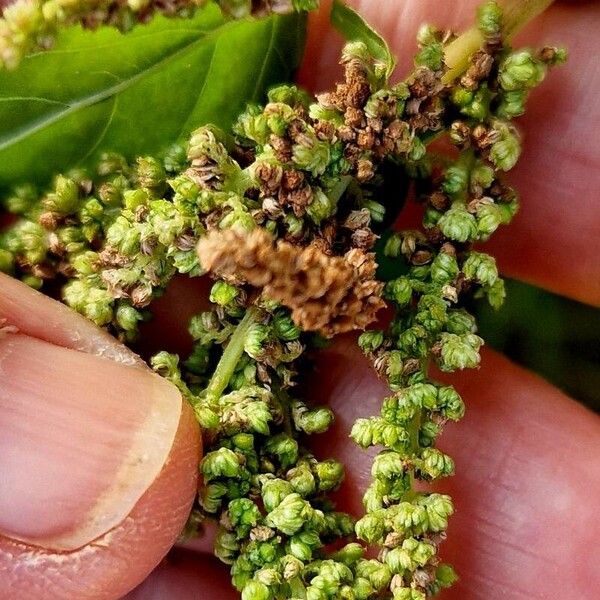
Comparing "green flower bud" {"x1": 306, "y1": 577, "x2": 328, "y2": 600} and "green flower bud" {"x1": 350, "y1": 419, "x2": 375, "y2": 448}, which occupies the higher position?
"green flower bud" {"x1": 350, "y1": 419, "x2": 375, "y2": 448}

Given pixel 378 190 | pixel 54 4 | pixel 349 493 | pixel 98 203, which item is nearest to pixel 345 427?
pixel 349 493

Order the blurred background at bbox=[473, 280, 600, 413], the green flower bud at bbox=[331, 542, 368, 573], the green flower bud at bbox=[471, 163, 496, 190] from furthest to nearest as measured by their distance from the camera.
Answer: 1. the blurred background at bbox=[473, 280, 600, 413]
2. the green flower bud at bbox=[471, 163, 496, 190]
3. the green flower bud at bbox=[331, 542, 368, 573]

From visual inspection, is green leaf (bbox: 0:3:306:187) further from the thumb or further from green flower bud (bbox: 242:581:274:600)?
green flower bud (bbox: 242:581:274:600)

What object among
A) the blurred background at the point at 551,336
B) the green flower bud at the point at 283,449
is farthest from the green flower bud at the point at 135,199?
the blurred background at the point at 551,336

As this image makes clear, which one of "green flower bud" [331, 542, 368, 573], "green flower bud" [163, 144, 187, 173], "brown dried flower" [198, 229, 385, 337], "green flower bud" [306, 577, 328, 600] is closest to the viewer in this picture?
"brown dried flower" [198, 229, 385, 337]

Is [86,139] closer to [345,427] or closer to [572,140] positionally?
[345,427]

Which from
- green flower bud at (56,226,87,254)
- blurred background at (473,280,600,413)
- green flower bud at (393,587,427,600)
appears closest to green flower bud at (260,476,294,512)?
green flower bud at (393,587,427,600)

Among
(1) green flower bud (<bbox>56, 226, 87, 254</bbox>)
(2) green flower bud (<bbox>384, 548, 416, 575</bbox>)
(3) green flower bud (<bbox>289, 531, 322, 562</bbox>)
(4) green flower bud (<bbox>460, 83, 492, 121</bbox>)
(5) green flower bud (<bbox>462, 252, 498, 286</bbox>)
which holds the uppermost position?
(4) green flower bud (<bbox>460, 83, 492, 121</bbox>)

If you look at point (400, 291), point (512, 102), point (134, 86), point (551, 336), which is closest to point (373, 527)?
point (400, 291)

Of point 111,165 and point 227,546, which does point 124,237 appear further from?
point 227,546
